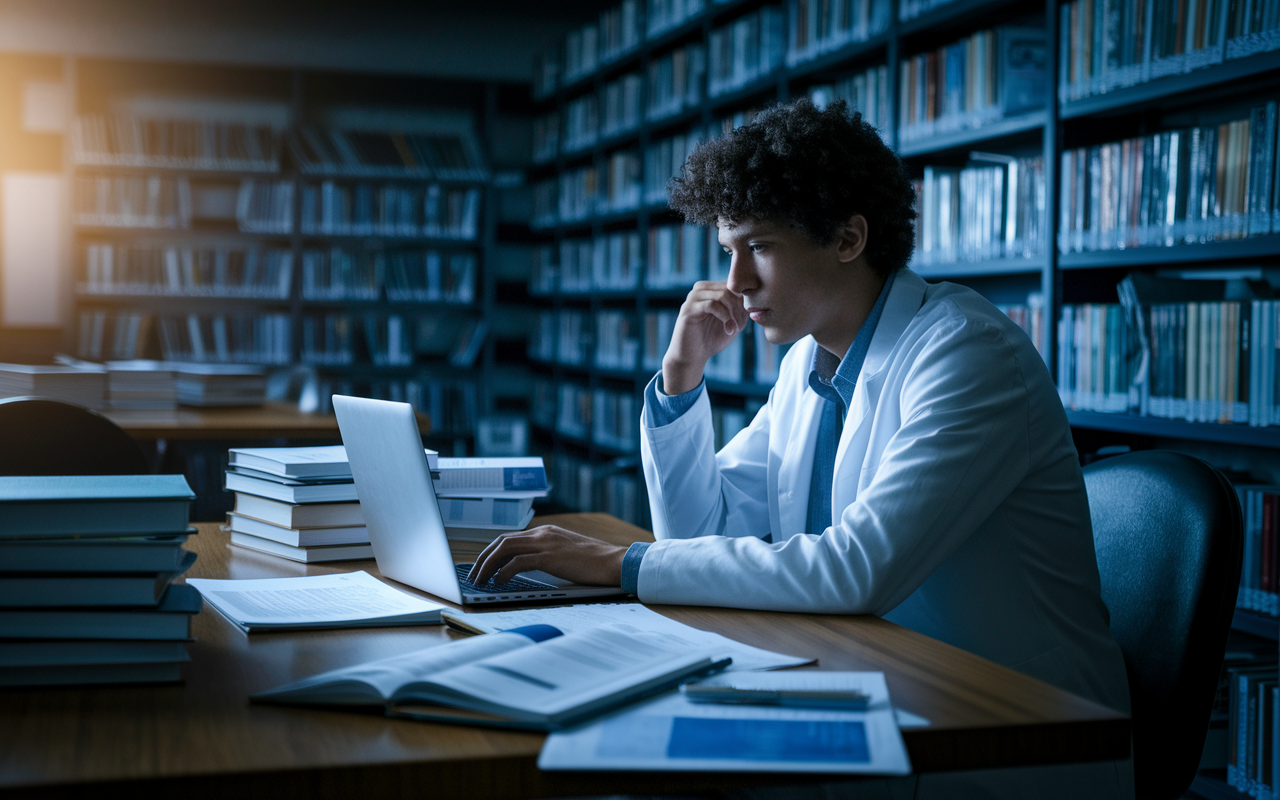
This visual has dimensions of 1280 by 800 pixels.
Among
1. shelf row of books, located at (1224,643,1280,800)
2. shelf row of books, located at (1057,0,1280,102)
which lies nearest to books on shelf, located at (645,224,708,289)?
shelf row of books, located at (1057,0,1280,102)

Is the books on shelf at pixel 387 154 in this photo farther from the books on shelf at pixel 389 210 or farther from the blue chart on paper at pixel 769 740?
the blue chart on paper at pixel 769 740

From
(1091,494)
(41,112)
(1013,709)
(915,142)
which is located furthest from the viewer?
(41,112)

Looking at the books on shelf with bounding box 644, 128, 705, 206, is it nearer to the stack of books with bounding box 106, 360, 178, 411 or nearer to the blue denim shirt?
the stack of books with bounding box 106, 360, 178, 411

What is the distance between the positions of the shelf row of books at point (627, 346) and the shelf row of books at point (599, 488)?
0.45m

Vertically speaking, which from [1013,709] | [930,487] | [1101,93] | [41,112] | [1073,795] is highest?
[41,112]

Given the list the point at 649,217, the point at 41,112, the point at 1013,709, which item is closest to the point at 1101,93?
the point at 1013,709

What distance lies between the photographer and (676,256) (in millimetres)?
4023

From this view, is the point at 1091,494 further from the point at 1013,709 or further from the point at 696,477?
the point at 1013,709

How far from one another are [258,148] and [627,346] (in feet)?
7.03

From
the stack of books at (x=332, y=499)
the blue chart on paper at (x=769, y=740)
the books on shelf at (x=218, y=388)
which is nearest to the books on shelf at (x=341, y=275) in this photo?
the books on shelf at (x=218, y=388)

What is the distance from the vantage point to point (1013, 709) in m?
0.78

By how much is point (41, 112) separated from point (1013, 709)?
576cm

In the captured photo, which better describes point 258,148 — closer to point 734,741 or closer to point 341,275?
point 341,275

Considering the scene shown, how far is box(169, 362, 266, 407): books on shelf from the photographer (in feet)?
10.6
